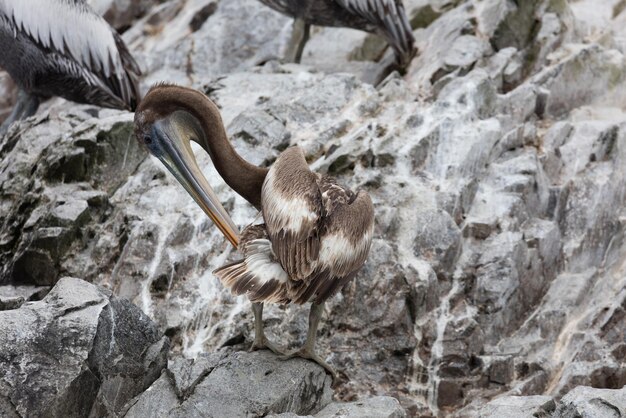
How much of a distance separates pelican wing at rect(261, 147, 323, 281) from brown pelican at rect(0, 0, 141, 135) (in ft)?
12.8

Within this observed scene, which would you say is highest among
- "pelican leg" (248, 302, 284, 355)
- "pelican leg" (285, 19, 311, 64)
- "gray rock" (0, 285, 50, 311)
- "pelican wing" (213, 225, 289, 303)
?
"pelican wing" (213, 225, 289, 303)

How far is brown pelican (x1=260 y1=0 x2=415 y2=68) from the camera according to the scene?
9219mm

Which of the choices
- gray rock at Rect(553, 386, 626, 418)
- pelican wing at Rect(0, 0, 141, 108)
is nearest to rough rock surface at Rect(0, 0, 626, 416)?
pelican wing at Rect(0, 0, 141, 108)

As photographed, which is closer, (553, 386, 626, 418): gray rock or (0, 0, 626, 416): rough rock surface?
(553, 386, 626, 418): gray rock

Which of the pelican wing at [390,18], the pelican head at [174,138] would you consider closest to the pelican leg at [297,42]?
the pelican wing at [390,18]

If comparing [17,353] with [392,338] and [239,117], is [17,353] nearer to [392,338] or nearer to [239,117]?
[392,338]

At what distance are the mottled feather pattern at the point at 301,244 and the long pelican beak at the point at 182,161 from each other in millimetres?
339

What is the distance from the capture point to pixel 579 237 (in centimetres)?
721

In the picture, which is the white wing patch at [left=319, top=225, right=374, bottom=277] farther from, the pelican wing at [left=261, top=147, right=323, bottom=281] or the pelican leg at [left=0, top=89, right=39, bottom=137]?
the pelican leg at [left=0, top=89, right=39, bottom=137]

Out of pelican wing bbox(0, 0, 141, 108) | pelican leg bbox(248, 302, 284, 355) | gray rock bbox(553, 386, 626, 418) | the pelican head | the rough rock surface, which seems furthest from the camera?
pelican wing bbox(0, 0, 141, 108)

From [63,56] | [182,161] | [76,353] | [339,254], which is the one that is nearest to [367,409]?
[339,254]

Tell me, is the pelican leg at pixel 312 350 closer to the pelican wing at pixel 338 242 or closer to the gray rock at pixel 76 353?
the pelican wing at pixel 338 242

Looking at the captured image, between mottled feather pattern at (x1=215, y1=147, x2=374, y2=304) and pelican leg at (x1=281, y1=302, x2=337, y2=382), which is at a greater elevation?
mottled feather pattern at (x1=215, y1=147, x2=374, y2=304)

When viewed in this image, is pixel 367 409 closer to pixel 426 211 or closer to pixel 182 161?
pixel 182 161
